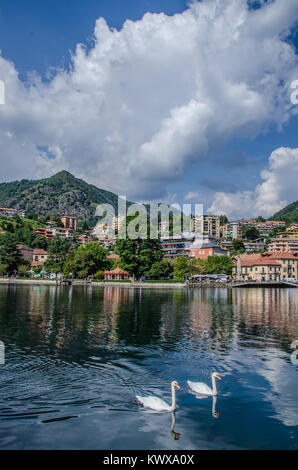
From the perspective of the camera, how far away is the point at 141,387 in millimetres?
11445

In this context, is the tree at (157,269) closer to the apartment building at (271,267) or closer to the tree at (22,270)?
the apartment building at (271,267)

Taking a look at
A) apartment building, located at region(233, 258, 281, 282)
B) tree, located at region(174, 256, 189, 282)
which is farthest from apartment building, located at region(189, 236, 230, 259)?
tree, located at region(174, 256, 189, 282)

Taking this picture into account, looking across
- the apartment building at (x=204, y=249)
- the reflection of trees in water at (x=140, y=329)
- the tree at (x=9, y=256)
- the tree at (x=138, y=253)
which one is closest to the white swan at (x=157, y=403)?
the reflection of trees in water at (x=140, y=329)

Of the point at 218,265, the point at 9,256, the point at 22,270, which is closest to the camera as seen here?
the point at 218,265

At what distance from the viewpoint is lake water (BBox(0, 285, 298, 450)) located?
8281mm

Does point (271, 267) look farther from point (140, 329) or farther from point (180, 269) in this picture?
point (140, 329)

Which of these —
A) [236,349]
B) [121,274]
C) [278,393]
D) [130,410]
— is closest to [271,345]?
[236,349]

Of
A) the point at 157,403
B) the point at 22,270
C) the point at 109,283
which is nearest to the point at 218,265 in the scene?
the point at 109,283

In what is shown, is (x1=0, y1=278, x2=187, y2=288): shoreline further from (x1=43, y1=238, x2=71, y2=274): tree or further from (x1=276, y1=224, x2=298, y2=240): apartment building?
(x1=276, y1=224, x2=298, y2=240): apartment building

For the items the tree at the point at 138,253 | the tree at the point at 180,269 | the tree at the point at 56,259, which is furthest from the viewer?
the tree at the point at 56,259

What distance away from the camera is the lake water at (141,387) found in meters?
8.28

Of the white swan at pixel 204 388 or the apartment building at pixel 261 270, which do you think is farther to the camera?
the apartment building at pixel 261 270

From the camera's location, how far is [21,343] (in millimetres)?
17234

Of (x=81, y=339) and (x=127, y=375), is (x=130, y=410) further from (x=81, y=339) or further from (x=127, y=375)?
Result: (x=81, y=339)
